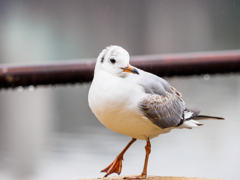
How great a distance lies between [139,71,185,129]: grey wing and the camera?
Result: 2.14m

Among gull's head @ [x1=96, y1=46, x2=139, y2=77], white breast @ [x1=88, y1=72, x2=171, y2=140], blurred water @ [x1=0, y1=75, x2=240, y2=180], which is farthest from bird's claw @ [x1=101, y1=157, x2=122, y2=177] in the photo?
blurred water @ [x1=0, y1=75, x2=240, y2=180]

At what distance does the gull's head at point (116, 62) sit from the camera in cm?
203

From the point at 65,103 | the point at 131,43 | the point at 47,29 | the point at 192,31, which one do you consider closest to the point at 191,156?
the point at 65,103

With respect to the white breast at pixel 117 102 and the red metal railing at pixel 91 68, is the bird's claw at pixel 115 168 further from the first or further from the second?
the red metal railing at pixel 91 68

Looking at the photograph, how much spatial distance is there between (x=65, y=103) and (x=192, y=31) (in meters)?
8.78

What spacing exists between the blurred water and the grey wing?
1.28 m

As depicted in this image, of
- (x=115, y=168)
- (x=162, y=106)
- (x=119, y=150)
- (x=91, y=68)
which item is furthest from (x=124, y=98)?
(x=119, y=150)

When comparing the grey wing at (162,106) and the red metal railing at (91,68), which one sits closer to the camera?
the grey wing at (162,106)

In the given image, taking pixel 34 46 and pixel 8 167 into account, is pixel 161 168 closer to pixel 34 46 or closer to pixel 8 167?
pixel 8 167

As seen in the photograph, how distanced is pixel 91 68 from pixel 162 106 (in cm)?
61

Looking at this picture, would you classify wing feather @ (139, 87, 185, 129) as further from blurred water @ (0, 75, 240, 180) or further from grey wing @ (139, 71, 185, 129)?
blurred water @ (0, 75, 240, 180)

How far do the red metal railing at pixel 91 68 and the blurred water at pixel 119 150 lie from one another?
3.82ft

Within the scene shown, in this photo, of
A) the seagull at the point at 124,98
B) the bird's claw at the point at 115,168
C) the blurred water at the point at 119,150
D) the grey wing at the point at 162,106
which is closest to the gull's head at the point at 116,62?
the seagull at the point at 124,98


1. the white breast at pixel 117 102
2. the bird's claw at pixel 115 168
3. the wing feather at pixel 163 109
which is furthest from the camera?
the bird's claw at pixel 115 168
